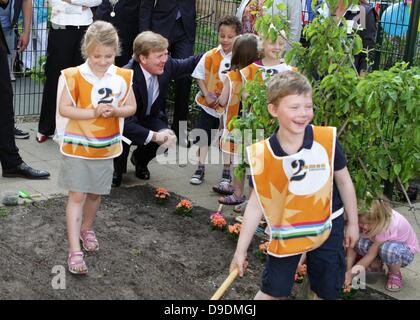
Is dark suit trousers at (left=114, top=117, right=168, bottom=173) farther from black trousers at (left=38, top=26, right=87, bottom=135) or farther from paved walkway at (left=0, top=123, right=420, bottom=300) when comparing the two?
black trousers at (left=38, top=26, right=87, bottom=135)

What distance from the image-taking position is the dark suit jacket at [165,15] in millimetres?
8148

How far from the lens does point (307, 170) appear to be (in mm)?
3920

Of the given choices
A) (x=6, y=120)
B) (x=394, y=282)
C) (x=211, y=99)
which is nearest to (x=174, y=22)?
(x=211, y=99)

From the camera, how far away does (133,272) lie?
5.05 metres

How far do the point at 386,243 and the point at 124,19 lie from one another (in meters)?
4.61

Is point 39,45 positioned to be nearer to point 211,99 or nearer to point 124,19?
point 124,19

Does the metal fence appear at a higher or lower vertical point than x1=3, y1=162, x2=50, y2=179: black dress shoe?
higher

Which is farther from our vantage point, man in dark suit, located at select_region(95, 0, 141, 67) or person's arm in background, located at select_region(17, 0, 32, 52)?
man in dark suit, located at select_region(95, 0, 141, 67)

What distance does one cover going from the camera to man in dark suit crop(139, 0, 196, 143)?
8148 mm

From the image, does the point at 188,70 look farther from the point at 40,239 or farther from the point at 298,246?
the point at 298,246

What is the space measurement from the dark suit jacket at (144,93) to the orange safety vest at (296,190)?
2.52 meters

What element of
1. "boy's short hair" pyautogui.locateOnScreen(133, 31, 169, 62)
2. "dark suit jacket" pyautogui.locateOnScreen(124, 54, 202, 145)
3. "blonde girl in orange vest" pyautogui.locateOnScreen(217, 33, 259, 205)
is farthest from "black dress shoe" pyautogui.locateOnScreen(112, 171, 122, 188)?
"boy's short hair" pyautogui.locateOnScreen(133, 31, 169, 62)

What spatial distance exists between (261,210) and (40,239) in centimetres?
212

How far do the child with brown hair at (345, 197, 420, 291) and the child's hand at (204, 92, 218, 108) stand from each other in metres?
2.30
